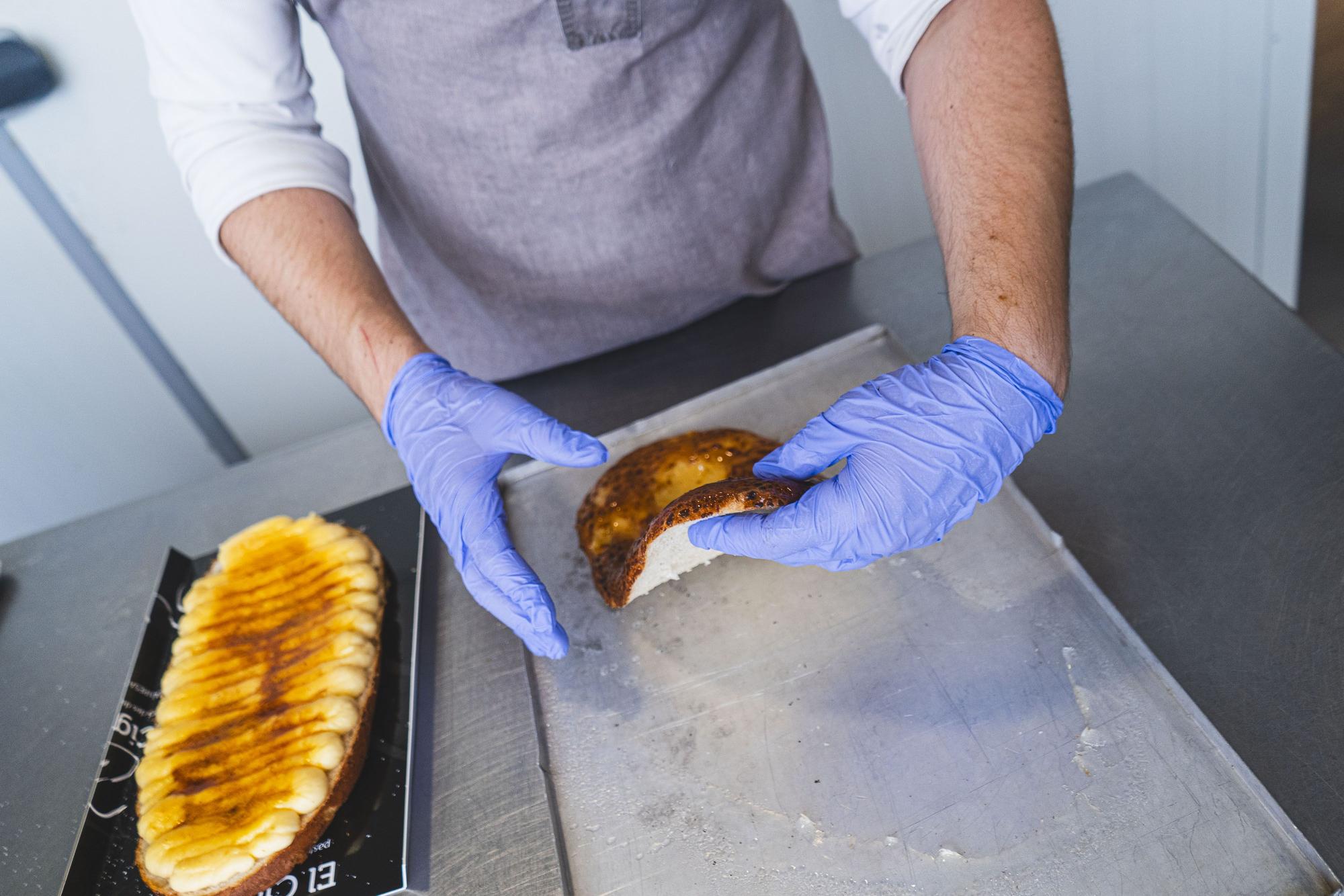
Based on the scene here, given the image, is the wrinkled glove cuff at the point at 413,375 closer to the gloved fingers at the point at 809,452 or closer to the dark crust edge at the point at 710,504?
the dark crust edge at the point at 710,504

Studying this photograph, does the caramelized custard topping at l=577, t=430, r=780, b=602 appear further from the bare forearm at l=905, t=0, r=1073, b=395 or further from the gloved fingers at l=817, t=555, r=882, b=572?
the bare forearm at l=905, t=0, r=1073, b=395

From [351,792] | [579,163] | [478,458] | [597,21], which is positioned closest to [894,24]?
[597,21]

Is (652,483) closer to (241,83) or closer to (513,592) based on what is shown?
(513,592)

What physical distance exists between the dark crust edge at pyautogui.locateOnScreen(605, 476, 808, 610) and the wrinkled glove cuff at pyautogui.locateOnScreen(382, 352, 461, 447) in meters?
0.48

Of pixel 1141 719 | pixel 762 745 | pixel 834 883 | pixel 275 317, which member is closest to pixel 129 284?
pixel 275 317

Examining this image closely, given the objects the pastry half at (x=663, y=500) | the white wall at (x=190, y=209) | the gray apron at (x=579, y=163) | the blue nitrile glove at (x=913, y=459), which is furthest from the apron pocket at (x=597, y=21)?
the white wall at (x=190, y=209)

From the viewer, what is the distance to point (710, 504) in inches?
50.1

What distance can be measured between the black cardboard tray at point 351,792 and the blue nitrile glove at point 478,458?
0.24 m

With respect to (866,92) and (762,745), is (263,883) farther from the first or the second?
(866,92)

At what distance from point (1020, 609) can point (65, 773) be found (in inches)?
66.8

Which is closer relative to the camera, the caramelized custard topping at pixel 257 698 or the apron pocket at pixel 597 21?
the caramelized custard topping at pixel 257 698

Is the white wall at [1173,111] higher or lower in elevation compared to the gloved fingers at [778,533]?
lower

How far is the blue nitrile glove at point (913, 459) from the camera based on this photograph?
4.05 feet

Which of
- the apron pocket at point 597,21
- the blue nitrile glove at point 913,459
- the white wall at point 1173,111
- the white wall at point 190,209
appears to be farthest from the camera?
the white wall at point 1173,111
